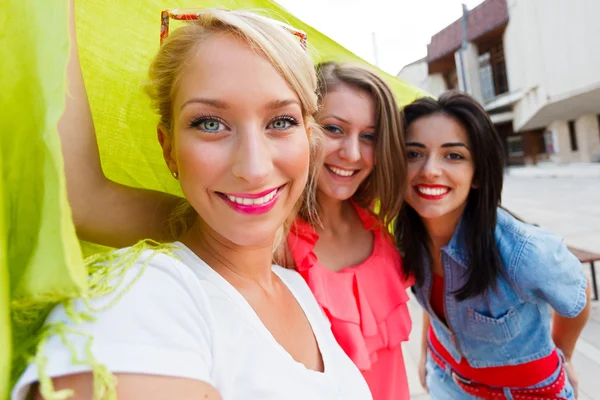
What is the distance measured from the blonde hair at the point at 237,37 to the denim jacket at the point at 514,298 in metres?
1.08

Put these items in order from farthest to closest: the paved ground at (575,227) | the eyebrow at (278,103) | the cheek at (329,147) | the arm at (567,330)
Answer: the paved ground at (575,227) < the arm at (567,330) < the cheek at (329,147) < the eyebrow at (278,103)

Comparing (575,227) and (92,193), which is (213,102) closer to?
(92,193)

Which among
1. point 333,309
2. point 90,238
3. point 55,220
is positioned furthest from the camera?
point 333,309

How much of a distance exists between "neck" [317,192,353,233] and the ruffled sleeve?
17 cm

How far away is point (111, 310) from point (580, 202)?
1072 cm

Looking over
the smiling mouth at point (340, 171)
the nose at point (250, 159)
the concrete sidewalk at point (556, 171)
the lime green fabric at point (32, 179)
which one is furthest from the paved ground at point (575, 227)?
the lime green fabric at point (32, 179)

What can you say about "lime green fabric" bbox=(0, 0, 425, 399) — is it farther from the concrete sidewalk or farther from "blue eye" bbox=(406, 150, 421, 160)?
the concrete sidewalk

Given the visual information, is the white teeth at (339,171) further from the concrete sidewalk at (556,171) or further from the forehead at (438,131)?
the concrete sidewalk at (556,171)

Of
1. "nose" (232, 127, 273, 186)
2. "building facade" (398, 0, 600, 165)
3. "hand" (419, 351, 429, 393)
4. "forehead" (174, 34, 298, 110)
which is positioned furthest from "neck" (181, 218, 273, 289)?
"building facade" (398, 0, 600, 165)

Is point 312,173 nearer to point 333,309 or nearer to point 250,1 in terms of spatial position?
point 333,309

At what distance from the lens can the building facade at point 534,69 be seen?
1538 centimetres

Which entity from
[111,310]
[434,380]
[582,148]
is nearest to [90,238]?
[111,310]

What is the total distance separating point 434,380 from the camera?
214cm

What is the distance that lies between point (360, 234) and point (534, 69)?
1977 cm
